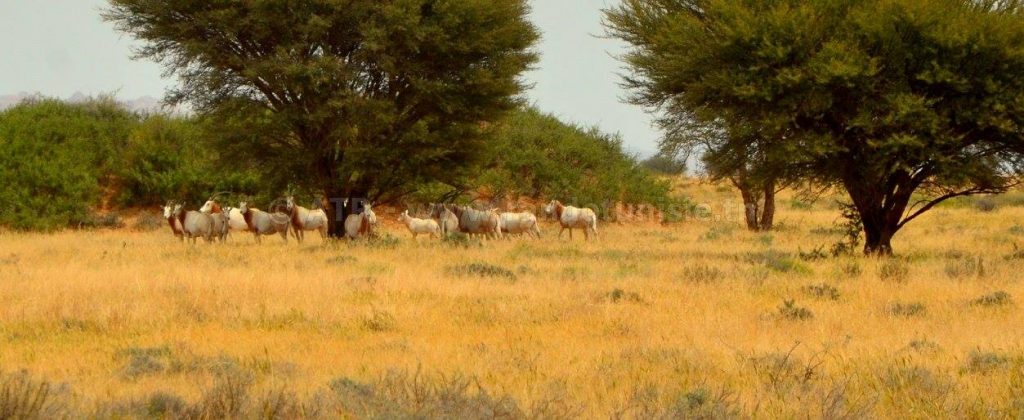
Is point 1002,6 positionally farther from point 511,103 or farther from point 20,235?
point 20,235

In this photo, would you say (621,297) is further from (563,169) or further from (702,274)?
(563,169)

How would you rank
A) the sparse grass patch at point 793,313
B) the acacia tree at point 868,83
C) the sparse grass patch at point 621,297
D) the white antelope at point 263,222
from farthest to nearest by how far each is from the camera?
1. the white antelope at point 263,222
2. the acacia tree at point 868,83
3. the sparse grass patch at point 621,297
4. the sparse grass patch at point 793,313

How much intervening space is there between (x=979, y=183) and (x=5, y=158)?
29.0 m

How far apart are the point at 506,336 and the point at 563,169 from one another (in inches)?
1310

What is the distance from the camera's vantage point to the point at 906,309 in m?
13.3

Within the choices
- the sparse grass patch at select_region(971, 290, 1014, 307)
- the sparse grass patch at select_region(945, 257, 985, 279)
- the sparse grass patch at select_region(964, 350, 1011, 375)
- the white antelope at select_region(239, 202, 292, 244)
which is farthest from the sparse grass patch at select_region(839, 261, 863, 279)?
the white antelope at select_region(239, 202, 292, 244)

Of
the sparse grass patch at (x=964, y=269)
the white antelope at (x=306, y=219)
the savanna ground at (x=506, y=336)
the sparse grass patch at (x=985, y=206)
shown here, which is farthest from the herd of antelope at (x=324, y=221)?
the sparse grass patch at (x=985, y=206)

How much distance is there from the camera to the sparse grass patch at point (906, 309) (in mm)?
13070

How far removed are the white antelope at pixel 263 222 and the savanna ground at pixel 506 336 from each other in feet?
18.7

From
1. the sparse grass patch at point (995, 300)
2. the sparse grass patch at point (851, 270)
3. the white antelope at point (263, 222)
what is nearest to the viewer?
the sparse grass patch at point (995, 300)

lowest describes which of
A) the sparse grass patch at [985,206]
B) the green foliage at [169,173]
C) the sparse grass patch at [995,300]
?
the sparse grass patch at [995,300]

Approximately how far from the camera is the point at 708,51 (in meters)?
21.1

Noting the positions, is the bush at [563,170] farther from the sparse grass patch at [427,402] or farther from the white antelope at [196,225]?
the sparse grass patch at [427,402]

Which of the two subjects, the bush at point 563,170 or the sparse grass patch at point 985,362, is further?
the bush at point 563,170
